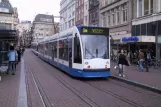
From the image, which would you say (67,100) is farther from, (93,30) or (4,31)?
(4,31)

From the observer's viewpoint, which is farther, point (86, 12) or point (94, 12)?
point (86, 12)

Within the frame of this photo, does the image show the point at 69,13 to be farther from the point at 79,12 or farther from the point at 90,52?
the point at 90,52

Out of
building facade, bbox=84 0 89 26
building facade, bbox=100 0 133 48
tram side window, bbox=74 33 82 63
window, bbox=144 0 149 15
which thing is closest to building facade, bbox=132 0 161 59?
window, bbox=144 0 149 15

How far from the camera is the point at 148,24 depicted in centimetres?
2773

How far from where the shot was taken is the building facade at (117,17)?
108 ft

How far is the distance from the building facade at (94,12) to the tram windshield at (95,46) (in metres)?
31.6

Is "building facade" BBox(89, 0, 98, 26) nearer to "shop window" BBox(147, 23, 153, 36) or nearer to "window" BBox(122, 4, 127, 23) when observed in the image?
"window" BBox(122, 4, 127, 23)

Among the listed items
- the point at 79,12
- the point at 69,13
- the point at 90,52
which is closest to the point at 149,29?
the point at 90,52

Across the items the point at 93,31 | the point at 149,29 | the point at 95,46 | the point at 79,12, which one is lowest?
the point at 95,46

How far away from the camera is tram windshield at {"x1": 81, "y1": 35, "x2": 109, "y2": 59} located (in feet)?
48.4

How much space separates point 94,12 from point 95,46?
34.2 metres

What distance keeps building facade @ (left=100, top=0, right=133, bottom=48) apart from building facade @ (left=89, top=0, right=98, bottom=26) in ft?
8.64

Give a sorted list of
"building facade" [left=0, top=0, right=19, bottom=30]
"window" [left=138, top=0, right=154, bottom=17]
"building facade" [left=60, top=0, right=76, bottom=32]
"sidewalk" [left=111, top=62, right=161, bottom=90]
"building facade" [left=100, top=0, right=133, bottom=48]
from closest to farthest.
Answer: "sidewalk" [left=111, top=62, right=161, bottom=90] → "window" [left=138, top=0, right=154, bottom=17] → "building facade" [left=100, top=0, right=133, bottom=48] → "building facade" [left=60, top=0, right=76, bottom=32] → "building facade" [left=0, top=0, right=19, bottom=30]

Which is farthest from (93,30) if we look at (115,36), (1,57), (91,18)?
(91,18)
